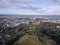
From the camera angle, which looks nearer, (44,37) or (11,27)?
(44,37)

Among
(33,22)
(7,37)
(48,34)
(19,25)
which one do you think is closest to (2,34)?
(7,37)

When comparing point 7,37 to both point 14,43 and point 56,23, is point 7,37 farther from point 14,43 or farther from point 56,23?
point 56,23

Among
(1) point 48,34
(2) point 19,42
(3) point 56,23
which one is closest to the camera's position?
(2) point 19,42

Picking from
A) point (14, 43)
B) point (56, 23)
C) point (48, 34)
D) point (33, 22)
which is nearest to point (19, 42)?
point (14, 43)

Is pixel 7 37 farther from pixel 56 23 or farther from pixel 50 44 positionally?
pixel 56 23

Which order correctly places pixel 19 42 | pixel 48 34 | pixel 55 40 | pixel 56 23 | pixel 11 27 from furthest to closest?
1. pixel 56 23
2. pixel 11 27
3. pixel 48 34
4. pixel 55 40
5. pixel 19 42

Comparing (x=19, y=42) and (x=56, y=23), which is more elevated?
(x=56, y=23)

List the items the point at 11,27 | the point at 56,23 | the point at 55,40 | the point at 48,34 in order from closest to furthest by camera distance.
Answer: the point at 55,40 < the point at 48,34 < the point at 11,27 < the point at 56,23

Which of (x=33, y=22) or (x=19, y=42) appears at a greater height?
(x=33, y=22)

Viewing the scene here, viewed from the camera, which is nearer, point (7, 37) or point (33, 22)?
point (7, 37)
